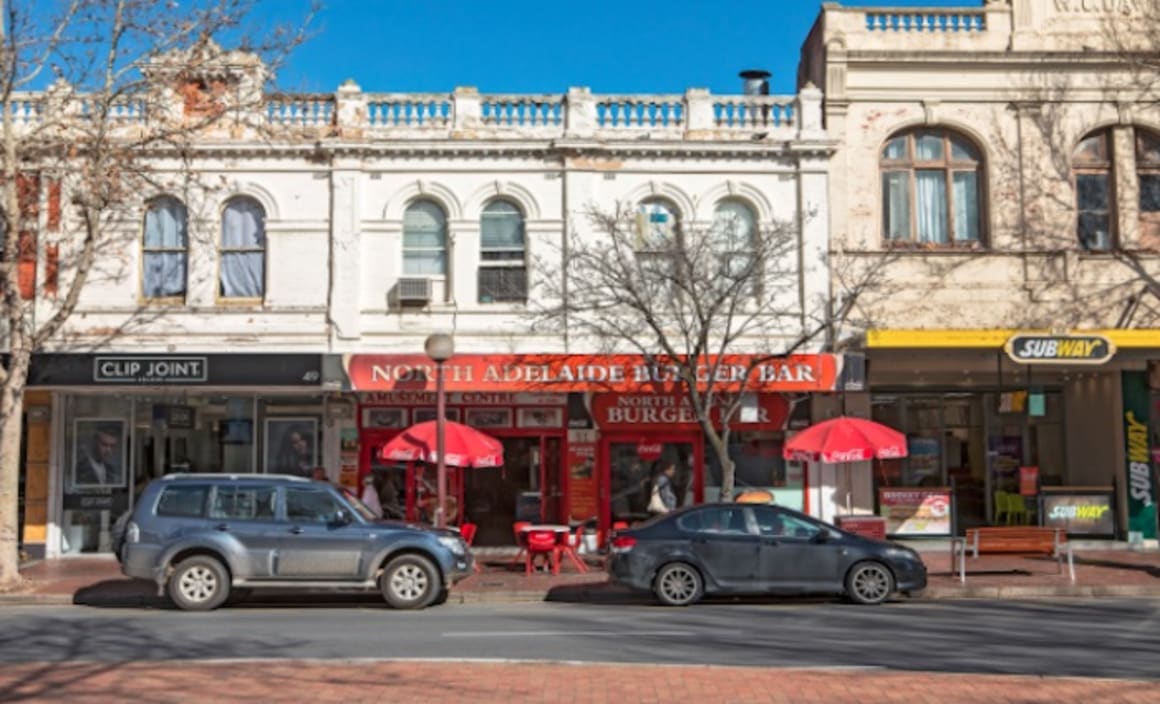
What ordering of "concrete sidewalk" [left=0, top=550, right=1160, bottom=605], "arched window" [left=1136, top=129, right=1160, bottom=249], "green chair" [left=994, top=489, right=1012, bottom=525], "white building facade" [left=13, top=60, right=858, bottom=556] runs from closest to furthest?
"concrete sidewalk" [left=0, top=550, right=1160, bottom=605]
"white building facade" [left=13, top=60, right=858, bottom=556]
"arched window" [left=1136, top=129, right=1160, bottom=249]
"green chair" [left=994, top=489, right=1012, bottom=525]

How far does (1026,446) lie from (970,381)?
1.70 metres

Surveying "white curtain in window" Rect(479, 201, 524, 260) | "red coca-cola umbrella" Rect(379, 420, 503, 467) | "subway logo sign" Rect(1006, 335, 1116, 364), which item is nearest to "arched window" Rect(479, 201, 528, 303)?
"white curtain in window" Rect(479, 201, 524, 260)

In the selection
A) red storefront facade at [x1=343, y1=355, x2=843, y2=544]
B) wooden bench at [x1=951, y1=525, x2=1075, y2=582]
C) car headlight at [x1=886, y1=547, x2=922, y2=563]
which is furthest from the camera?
red storefront facade at [x1=343, y1=355, x2=843, y2=544]

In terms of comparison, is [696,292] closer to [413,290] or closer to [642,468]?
[642,468]

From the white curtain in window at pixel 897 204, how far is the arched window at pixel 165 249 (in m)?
12.9

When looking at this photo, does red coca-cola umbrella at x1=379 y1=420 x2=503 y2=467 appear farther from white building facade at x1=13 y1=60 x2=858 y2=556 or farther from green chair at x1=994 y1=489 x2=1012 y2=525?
green chair at x1=994 y1=489 x2=1012 y2=525

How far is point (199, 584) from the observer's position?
1455 cm

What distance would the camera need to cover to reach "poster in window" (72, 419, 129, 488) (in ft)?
69.1

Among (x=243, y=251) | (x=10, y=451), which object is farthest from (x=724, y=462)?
(x=10, y=451)

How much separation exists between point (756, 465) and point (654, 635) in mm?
10008

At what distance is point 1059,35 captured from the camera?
856 inches

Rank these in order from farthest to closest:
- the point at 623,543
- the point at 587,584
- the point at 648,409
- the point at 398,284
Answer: the point at 648,409 → the point at 398,284 → the point at 587,584 → the point at 623,543

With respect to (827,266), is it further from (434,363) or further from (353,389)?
(353,389)

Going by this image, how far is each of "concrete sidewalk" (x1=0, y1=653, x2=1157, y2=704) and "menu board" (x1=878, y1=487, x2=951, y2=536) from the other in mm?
12512
